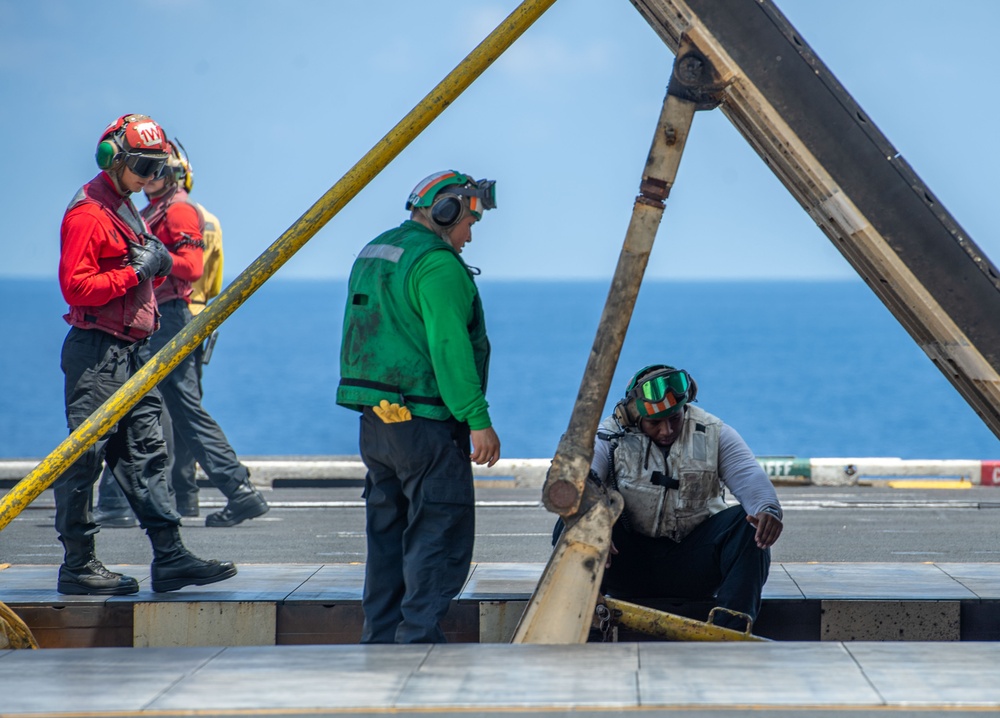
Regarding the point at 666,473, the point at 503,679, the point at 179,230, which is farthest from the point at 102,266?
the point at 503,679

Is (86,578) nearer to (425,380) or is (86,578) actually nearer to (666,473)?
(425,380)

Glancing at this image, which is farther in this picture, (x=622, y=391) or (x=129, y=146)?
(x=622, y=391)

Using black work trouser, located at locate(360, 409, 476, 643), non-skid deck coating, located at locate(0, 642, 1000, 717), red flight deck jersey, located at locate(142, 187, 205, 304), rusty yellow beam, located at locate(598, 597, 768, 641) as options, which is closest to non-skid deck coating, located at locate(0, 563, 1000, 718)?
non-skid deck coating, located at locate(0, 642, 1000, 717)

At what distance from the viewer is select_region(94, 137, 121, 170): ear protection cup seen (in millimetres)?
6371

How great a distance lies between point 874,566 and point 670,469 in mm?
1742

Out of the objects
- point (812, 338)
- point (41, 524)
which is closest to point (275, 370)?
point (812, 338)

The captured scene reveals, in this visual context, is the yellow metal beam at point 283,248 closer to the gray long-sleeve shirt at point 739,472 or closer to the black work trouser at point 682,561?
the gray long-sleeve shirt at point 739,472

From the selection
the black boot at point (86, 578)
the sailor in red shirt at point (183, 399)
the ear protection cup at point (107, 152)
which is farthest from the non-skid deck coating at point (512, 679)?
the sailor in red shirt at point (183, 399)

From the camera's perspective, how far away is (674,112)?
5469 millimetres

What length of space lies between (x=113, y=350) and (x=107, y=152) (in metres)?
0.88

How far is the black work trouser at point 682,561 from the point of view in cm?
618

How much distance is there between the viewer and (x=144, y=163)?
21.1ft

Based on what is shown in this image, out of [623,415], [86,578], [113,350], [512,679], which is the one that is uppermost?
[113,350]

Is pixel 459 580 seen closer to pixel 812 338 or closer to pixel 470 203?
pixel 470 203
